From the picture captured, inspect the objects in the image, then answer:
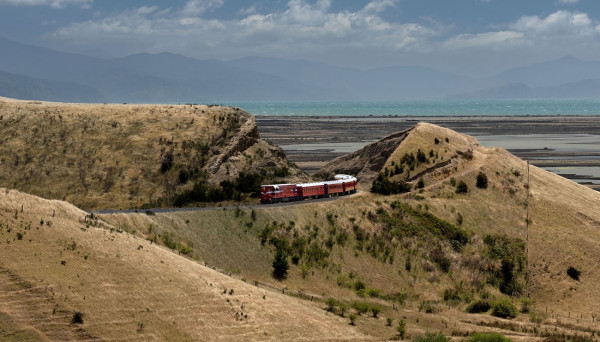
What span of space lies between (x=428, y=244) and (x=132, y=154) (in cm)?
3369

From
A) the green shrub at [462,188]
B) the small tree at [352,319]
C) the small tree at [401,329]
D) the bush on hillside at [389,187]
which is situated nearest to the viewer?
the small tree at [401,329]

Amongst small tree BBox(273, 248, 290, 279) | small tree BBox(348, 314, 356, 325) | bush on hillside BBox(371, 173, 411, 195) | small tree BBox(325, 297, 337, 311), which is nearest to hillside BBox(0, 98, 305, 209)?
bush on hillside BBox(371, 173, 411, 195)

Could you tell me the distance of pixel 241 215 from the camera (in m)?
61.0

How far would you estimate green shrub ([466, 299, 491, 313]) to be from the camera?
180 ft

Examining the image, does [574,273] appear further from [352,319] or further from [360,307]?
[352,319]

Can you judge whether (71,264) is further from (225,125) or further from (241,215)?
(225,125)

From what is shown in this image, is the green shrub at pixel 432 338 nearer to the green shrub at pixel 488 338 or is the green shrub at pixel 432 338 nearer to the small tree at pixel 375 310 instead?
the green shrub at pixel 488 338

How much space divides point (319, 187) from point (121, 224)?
922 inches

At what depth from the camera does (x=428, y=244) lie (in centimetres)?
6525

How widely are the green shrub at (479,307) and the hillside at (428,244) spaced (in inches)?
32.2

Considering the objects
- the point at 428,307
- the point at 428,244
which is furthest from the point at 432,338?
the point at 428,244

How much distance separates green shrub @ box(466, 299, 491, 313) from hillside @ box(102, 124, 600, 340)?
819mm

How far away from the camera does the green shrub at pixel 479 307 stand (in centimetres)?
5472

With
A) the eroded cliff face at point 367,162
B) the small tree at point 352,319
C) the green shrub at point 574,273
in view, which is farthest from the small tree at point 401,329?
the eroded cliff face at point 367,162
